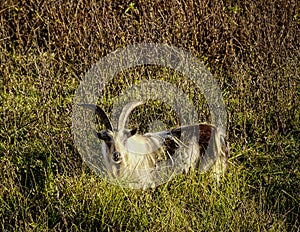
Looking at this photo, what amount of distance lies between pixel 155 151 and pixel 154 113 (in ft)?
2.20

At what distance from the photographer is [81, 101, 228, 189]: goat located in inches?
189

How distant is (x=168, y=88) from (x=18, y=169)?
1.84 m

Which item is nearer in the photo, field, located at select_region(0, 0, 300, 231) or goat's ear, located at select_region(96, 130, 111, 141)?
field, located at select_region(0, 0, 300, 231)

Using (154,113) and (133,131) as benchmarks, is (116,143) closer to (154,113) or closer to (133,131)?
(133,131)

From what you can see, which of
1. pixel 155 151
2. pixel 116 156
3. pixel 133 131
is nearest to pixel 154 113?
pixel 155 151

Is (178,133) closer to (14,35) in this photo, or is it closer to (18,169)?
(18,169)

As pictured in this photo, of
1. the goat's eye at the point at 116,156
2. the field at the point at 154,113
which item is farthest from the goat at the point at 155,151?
the field at the point at 154,113

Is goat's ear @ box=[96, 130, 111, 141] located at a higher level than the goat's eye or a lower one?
higher

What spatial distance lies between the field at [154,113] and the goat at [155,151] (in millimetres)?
167

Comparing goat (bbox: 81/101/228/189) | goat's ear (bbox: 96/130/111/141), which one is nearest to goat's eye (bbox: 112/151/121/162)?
goat (bbox: 81/101/228/189)

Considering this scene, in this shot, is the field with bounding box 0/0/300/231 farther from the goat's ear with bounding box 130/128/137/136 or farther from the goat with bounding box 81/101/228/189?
the goat's ear with bounding box 130/128/137/136

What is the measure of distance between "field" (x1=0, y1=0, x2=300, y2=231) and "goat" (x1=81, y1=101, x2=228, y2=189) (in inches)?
6.6

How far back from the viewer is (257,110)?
5.82 m

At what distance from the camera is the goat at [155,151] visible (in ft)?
15.8
